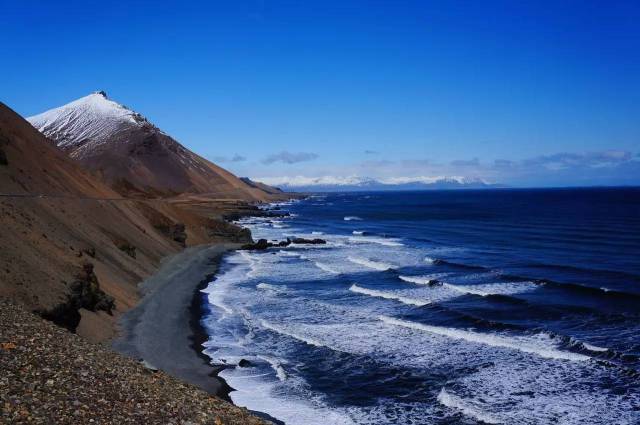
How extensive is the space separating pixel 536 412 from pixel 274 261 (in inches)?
1477

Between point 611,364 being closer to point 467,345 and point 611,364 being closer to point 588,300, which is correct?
point 467,345

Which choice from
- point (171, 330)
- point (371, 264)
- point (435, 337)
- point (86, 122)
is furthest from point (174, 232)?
point (86, 122)

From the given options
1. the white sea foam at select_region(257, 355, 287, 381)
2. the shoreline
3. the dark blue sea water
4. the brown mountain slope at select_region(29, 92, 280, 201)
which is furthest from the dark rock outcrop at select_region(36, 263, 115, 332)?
the brown mountain slope at select_region(29, 92, 280, 201)

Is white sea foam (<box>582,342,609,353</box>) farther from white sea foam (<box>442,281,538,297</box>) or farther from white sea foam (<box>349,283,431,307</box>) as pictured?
white sea foam (<box>442,281,538,297</box>)

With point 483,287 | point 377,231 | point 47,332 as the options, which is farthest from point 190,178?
point 47,332

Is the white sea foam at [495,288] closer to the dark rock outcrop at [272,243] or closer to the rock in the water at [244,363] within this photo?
the rock in the water at [244,363]

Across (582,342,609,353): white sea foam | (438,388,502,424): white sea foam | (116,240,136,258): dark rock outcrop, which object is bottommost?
(438,388,502,424): white sea foam

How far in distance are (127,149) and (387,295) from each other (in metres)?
148

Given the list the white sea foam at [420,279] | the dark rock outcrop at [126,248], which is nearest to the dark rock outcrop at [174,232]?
the dark rock outcrop at [126,248]

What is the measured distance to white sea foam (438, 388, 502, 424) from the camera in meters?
16.8

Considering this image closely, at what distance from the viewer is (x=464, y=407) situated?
697 inches

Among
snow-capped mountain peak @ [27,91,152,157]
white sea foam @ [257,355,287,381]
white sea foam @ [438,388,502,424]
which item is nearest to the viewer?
white sea foam @ [438,388,502,424]

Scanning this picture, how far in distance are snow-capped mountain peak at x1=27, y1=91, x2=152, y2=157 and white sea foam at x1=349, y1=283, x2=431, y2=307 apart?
471ft

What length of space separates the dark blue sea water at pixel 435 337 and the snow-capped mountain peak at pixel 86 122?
13785 centimetres
